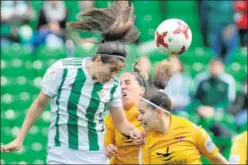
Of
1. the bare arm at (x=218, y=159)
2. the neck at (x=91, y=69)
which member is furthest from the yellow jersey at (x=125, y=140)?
the neck at (x=91, y=69)

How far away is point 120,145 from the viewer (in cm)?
744

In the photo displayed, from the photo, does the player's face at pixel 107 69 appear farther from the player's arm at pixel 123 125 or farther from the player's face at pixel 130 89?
the player's face at pixel 130 89

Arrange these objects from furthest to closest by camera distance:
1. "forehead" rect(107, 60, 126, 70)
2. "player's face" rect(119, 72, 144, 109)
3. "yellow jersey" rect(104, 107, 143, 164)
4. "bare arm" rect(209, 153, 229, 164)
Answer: "yellow jersey" rect(104, 107, 143, 164) < "player's face" rect(119, 72, 144, 109) < "bare arm" rect(209, 153, 229, 164) < "forehead" rect(107, 60, 126, 70)

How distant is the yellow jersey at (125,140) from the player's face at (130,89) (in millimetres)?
97

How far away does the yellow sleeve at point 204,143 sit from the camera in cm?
680

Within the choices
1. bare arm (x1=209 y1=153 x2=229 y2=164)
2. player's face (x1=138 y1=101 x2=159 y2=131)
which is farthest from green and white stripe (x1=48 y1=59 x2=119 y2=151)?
bare arm (x1=209 y1=153 x2=229 y2=164)

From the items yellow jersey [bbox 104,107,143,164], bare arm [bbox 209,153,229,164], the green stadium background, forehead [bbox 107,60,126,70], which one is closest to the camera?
forehead [bbox 107,60,126,70]

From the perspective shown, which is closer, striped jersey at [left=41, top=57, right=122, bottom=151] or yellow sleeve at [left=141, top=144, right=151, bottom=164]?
striped jersey at [left=41, top=57, right=122, bottom=151]

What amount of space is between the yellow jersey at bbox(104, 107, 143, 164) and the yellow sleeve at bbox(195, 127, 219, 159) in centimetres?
69

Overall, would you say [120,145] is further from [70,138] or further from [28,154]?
[28,154]

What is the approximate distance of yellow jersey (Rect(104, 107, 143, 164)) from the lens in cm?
741

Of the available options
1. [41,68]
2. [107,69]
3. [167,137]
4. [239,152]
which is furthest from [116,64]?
[41,68]

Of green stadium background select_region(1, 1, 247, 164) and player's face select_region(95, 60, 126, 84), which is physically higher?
green stadium background select_region(1, 1, 247, 164)

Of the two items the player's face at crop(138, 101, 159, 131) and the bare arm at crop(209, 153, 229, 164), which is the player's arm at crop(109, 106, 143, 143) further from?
the bare arm at crop(209, 153, 229, 164)
